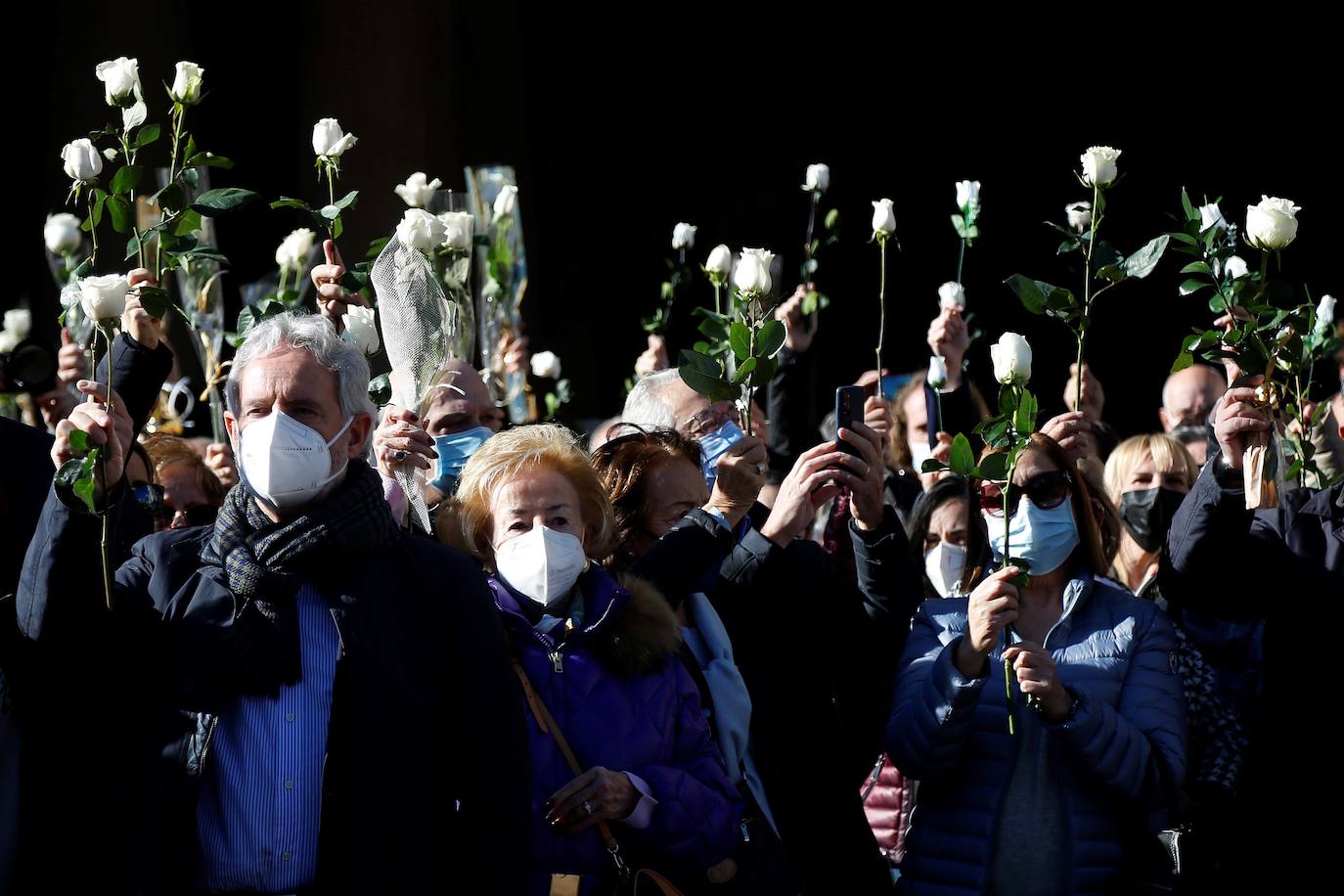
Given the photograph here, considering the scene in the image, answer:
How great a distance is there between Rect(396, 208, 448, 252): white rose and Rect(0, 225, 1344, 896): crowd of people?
0.71ft

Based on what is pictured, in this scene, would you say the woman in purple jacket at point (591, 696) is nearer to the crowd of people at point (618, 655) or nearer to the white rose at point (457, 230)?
the crowd of people at point (618, 655)

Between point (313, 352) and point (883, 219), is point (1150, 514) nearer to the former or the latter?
point (883, 219)

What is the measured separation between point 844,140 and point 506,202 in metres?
5.93

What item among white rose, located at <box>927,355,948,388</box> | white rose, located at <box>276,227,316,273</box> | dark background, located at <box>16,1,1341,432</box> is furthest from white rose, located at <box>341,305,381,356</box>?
dark background, located at <box>16,1,1341,432</box>

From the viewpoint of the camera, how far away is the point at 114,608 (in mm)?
2947

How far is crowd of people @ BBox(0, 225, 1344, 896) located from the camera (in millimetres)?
2959

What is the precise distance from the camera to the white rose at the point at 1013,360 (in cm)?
392

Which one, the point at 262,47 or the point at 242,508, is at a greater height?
the point at 262,47

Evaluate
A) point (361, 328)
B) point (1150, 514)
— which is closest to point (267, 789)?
point (361, 328)

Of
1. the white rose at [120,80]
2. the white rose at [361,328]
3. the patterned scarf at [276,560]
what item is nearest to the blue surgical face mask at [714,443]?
the white rose at [361,328]

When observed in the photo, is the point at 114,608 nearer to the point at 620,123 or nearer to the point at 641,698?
the point at 641,698

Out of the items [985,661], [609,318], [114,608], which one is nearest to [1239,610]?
[985,661]

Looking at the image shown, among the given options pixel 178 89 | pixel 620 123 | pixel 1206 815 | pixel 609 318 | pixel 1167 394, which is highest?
pixel 620 123

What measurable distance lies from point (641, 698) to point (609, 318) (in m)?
7.93
